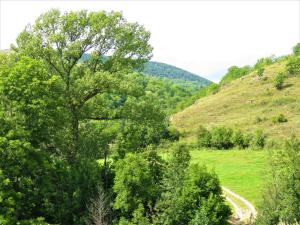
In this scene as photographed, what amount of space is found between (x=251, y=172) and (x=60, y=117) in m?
39.0

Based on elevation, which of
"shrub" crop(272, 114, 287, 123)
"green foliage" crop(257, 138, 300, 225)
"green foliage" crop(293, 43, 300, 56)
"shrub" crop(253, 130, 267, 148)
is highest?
"green foliage" crop(293, 43, 300, 56)

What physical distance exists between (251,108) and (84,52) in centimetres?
9456

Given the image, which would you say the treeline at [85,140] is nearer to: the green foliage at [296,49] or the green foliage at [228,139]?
the green foliage at [228,139]

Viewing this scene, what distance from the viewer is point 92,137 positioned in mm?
44250

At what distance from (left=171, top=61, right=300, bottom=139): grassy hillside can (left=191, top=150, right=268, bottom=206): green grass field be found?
17591 mm

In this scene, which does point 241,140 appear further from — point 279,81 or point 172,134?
point 279,81

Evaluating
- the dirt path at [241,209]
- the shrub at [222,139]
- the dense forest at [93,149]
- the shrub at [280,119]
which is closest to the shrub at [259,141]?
the shrub at [222,139]

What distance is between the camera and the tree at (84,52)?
43.0 meters

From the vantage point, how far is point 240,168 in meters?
75.4

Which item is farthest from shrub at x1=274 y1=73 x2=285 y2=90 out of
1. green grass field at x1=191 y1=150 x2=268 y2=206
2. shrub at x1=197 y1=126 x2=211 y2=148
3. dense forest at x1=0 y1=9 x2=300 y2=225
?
dense forest at x1=0 y1=9 x2=300 y2=225

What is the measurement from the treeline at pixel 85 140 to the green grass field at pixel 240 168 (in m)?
11.5

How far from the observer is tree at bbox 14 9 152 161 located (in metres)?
43.0

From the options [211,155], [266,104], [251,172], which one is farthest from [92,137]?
[266,104]

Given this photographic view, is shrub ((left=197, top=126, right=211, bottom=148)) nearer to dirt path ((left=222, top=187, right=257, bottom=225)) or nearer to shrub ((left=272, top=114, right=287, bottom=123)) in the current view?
shrub ((left=272, top=114, right=287, bottom=123))
